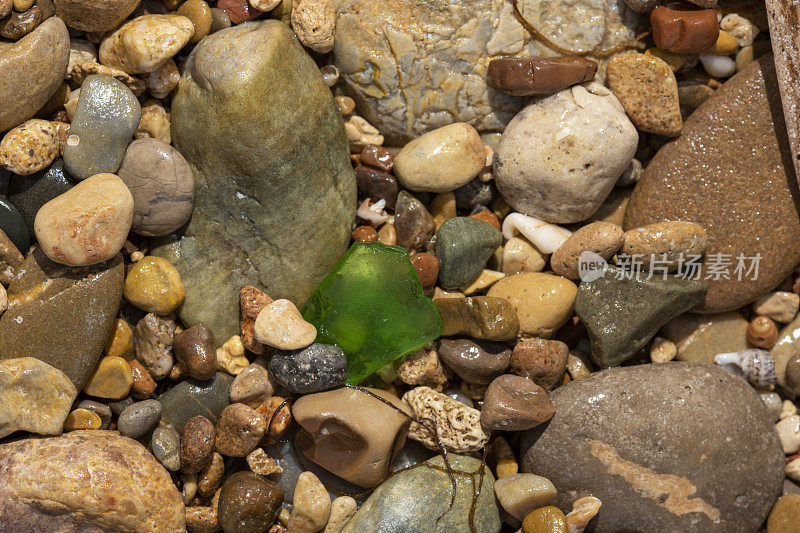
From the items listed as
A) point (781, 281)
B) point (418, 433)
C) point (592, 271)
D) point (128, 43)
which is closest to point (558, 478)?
point (418, 433)

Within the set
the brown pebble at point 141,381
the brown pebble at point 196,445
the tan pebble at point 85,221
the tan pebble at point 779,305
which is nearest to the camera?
the tan pebble at point 85,221

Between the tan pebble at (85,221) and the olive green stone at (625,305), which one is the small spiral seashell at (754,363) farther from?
the tan pebble at (85,221)

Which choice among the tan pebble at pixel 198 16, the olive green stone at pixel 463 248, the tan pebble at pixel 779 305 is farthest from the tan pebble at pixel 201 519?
the tan pebble at pixel 779 305

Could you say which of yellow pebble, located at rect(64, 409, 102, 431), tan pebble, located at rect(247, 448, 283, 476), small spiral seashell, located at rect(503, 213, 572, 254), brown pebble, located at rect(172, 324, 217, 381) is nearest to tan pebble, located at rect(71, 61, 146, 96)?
brown pebble, located at rect(172, 324, 217, 381)

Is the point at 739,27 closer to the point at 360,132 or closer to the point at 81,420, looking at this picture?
the point at 360,132

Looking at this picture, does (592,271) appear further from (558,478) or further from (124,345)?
(124,345)

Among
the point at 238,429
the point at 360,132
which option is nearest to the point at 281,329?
the point at 238,429
